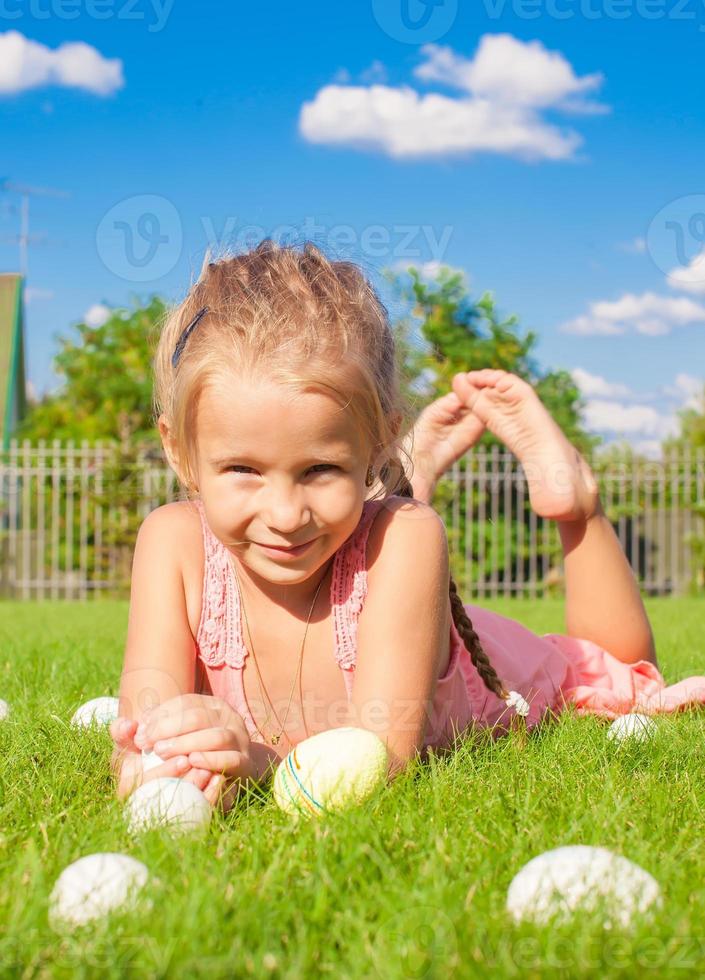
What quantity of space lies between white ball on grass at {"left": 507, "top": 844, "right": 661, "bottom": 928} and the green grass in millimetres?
35

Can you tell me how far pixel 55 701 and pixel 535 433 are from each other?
198 centimetres

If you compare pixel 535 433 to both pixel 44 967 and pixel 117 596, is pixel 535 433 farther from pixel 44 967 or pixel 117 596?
pixel 117 596

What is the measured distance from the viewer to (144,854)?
5.51ft

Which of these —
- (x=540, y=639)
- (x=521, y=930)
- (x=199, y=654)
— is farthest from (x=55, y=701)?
(x=521, y=930)

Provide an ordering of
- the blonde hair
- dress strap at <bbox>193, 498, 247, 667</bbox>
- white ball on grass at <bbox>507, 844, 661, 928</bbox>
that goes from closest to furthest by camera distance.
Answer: white ball on grass at <bbox>507, 844, 661, 928</bbox>
the blonde hair
dress strap at <bbox>193, 498, 247, 667</bbox>

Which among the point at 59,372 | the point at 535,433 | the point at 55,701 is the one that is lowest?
the point at 55,701

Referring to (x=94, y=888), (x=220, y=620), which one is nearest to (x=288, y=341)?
(x=220, y=620)

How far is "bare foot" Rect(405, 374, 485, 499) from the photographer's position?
Result: 13.1ft

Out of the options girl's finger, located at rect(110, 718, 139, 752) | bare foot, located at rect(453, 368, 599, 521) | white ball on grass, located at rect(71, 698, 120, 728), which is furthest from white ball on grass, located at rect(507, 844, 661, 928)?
bare foot, located at rect(453, 368, 599, 521)

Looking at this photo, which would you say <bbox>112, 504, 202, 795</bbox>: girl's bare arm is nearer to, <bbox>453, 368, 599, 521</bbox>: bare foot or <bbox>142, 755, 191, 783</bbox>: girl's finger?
<bbox>142, 755, 191, 783</bbox>: girl's finger

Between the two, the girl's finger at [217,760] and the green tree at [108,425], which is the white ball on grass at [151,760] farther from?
the green tree at [108,425]

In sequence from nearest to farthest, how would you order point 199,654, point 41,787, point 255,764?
point 41,787 < point 255,764 < point 199,654

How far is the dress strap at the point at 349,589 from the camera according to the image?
2.65 m

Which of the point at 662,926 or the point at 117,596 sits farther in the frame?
the point at 117,596
